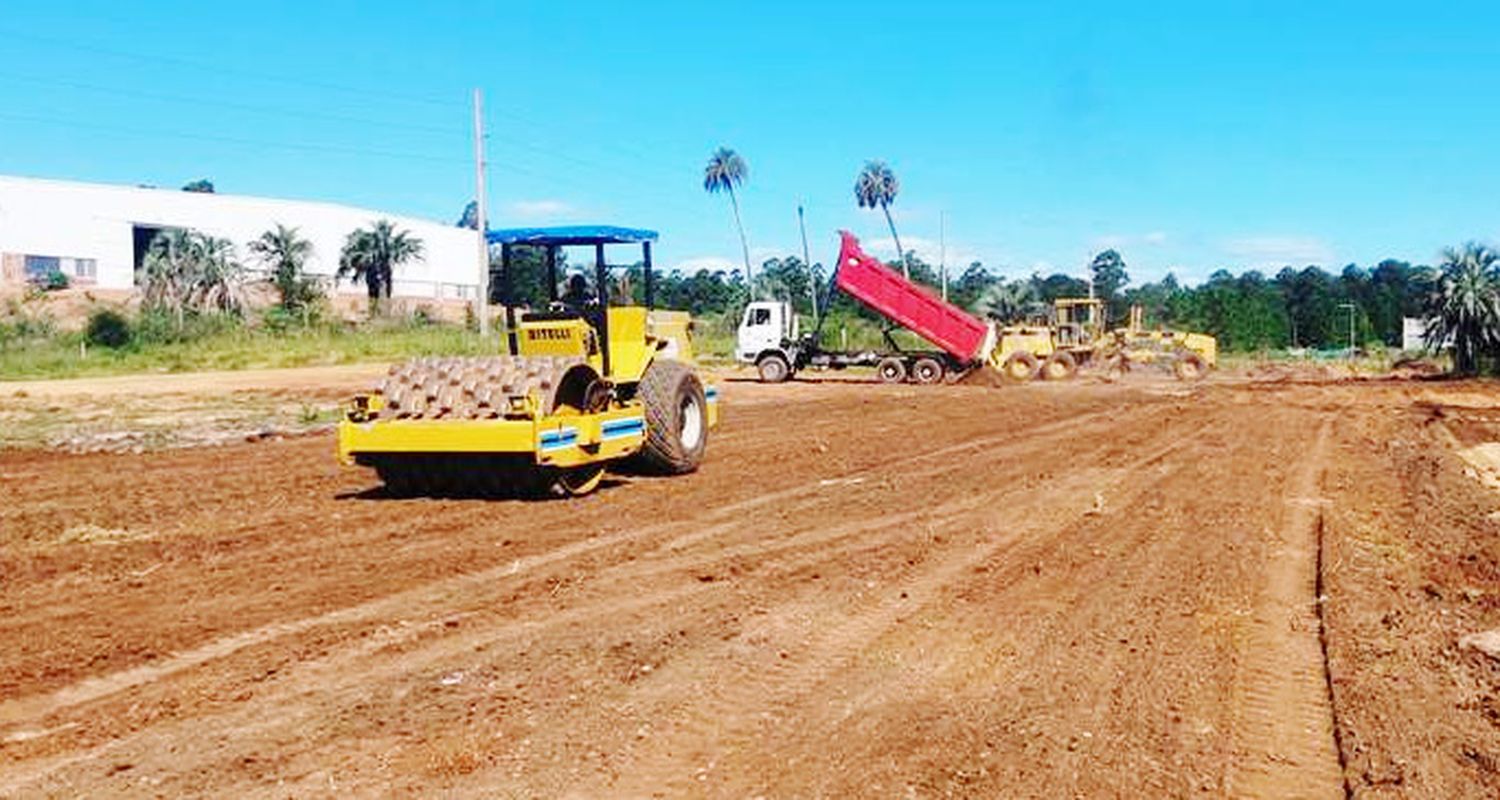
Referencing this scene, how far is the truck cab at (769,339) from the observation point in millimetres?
39156

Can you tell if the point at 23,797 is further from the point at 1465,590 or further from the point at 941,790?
the point at 1465,590

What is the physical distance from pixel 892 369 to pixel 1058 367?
17.6ft

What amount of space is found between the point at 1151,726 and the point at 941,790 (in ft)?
4.02

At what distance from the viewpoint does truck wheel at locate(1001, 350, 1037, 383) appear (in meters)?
39.4

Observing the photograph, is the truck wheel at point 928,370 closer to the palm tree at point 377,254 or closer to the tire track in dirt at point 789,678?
the tire track in dirt at point 789,678

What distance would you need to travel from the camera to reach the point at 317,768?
16.0 feet

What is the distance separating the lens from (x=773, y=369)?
1544 inches

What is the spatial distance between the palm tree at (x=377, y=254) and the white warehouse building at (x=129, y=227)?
1.64m

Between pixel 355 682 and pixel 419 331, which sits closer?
pixel 355 682

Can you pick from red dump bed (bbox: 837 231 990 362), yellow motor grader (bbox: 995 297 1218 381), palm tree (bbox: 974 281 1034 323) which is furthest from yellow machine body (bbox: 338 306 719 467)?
palm tree (bbox: 974 281 1034 323)

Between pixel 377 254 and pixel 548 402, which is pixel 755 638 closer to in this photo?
pixel 548 402

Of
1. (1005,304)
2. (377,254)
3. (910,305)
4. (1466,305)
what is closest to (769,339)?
(910,305)

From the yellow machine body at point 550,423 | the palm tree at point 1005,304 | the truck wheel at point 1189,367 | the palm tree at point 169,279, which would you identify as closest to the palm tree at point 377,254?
the palm tree at point 169,279

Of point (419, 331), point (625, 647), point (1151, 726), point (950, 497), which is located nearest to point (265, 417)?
point (950, 497)
